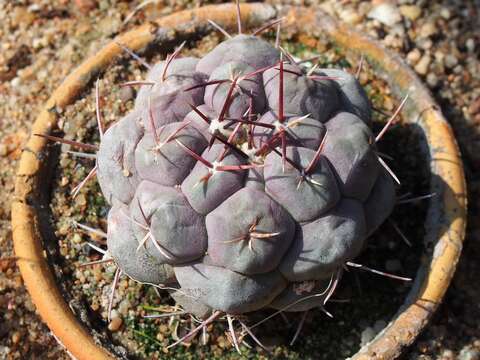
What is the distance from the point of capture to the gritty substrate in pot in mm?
2061

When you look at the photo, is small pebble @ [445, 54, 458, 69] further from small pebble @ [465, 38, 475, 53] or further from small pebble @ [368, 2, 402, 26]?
small pebble @ [368, 2, 402, 26]

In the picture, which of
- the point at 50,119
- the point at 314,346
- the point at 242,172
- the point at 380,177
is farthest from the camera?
the point at 50,119

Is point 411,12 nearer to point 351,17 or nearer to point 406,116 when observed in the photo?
point 351,17

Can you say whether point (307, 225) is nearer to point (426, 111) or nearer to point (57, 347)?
point (426, 111)

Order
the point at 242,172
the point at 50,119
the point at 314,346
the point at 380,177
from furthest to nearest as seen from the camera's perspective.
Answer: the point at 50,119
the point at 314,346
the point at 380,177
the point at 242,172

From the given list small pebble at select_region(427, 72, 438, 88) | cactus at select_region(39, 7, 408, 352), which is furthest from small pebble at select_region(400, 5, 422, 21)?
cactus at select_region(39, 7, 408, 352)

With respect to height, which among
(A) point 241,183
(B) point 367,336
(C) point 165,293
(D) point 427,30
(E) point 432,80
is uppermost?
(A) point 241,183

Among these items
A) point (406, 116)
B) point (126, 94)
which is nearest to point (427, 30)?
point (406, 116)

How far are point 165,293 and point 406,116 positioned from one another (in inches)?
45.1

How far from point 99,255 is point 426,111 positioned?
52.3 inches

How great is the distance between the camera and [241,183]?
60.6 inches

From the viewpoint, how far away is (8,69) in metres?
2.76

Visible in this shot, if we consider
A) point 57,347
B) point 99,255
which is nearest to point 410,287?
point 99,255

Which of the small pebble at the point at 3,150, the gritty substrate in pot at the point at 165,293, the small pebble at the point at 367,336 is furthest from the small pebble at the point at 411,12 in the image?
the small pebble at the point at 3,150
